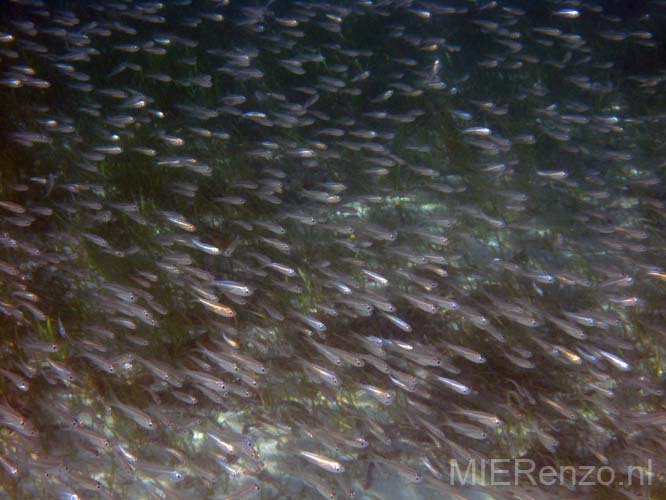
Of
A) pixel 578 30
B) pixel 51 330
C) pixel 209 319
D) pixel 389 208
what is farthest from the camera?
pixel 578 30

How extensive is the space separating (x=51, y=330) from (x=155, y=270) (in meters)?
1.20

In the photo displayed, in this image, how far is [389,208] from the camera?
692cm

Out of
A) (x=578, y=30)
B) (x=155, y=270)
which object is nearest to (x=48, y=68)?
(x=155, y=270)

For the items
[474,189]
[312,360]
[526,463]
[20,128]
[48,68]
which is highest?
[48,68]

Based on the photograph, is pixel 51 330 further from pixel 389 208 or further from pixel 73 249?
pixel 389 208

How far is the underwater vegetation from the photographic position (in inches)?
154

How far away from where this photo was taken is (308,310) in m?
5.08

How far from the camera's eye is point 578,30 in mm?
12344

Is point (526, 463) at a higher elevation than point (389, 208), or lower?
lower

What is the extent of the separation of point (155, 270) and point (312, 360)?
7.16ft

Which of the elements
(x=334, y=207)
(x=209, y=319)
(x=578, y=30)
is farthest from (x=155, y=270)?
(x=578, y=30)

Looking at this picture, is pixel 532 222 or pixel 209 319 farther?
pixel 532 222

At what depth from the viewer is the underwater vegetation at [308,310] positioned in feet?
12.8

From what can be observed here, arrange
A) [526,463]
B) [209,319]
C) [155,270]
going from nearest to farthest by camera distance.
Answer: [526,463], [209,319], [155,270]
